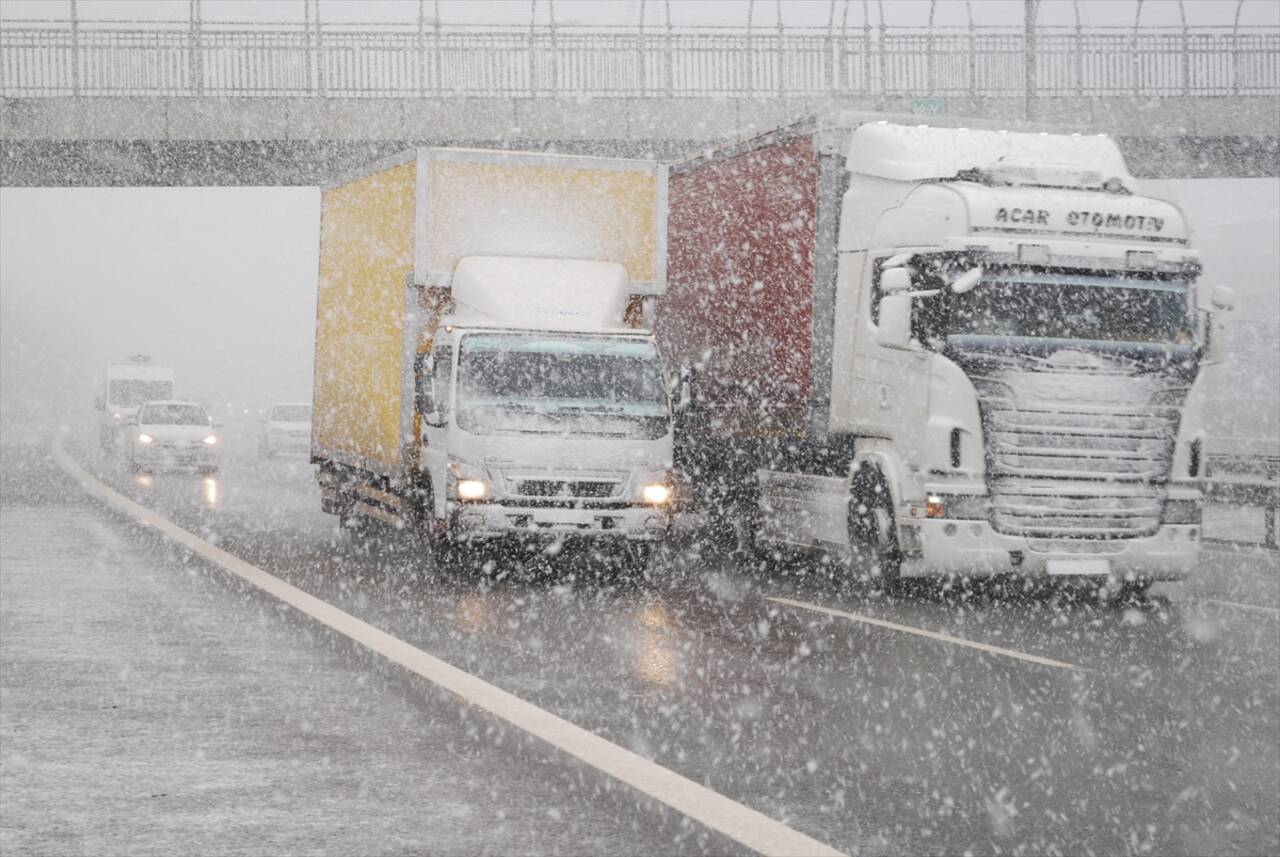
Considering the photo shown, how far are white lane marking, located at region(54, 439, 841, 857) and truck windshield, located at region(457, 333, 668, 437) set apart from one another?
2393 millimetres

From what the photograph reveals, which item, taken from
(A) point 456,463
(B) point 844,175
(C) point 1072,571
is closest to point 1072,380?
(C) point 1072,571

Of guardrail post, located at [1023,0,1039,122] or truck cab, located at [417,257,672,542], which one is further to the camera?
guardrail post, located at [1023,0,1039,122]

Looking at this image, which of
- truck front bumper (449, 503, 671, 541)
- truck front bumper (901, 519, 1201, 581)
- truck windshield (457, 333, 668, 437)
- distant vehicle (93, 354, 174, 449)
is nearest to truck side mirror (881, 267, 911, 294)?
truck front bumper (901, 519, 1201, 581)

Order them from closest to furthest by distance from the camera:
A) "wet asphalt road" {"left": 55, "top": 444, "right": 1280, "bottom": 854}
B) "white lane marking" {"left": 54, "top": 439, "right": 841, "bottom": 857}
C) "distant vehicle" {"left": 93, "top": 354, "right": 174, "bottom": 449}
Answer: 1. "white lane marking" {"left": 54, "top": 439, "right": 841, "bottom": 857}
2. "wet asphalt road" {"left": 55, "top": 444, "right": 1280, "bottom": 854}
3. "distant vehicle" {"left": 93, "top": 354, "right": 174, "bottom": 449}

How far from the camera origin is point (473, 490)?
14453 mm

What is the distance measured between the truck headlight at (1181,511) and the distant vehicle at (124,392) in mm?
34469

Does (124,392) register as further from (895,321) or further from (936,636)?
(936,636)

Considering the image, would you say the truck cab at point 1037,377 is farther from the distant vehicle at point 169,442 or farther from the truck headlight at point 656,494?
the distant vehicle at point 169,442

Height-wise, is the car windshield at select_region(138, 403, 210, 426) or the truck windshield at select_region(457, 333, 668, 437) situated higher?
the truck windshield at select_region(457, 333, 668, 437)

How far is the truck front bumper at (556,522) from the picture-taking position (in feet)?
47.4

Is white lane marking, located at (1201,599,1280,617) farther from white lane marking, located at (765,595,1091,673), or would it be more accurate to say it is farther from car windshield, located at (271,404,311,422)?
car windshield, located at (271,404,311,422)

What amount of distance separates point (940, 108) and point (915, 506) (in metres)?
18.7

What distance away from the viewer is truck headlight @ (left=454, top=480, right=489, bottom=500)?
14.5 meters

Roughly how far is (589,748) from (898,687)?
2.44 m
